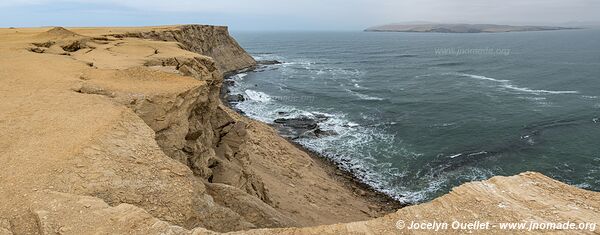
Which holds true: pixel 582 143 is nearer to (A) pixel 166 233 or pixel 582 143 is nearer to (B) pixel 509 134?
(B) pixel 509 134

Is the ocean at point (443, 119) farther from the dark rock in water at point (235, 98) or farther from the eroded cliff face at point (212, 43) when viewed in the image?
the eroded cliff face at point (212, 43)

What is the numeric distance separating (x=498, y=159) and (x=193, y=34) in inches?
2239

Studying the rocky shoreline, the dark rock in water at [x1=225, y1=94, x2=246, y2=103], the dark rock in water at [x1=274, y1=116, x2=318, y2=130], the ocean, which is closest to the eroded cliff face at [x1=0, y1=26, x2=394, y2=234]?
the rocky shoreline

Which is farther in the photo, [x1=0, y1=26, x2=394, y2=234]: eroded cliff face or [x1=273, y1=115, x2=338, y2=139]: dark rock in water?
[x1=273, y1=115, x2=338, y2=139]: dark rock in water

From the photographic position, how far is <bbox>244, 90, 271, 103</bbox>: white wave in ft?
202

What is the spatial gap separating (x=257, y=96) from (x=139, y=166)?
53703 millimetres

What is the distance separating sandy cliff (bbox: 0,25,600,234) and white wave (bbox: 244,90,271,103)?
39.0m

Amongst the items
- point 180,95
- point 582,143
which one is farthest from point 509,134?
point 180,95

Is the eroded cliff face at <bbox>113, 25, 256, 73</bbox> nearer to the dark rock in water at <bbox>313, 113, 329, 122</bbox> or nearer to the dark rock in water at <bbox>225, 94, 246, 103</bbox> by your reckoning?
the dark rock in water at <bbox>225, 94, 246, 103</bbox>

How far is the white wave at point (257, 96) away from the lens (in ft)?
202

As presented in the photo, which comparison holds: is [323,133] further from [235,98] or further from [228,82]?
[228,82]

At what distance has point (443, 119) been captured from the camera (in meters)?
45.9

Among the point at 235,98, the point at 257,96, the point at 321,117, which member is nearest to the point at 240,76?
the point at 257,96

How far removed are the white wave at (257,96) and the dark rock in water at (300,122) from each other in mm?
12837
